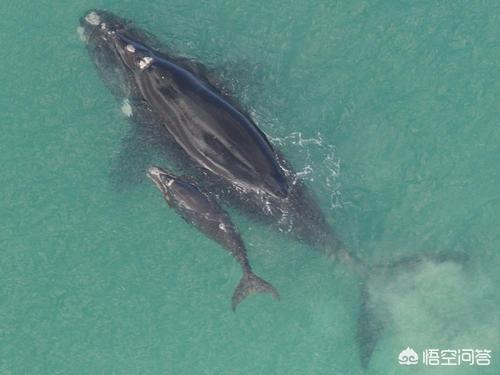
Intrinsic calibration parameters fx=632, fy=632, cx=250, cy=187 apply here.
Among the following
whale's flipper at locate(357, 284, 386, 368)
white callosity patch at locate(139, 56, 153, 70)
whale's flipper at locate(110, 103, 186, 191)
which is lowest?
whale's flipper at locate(357, 284, 386, 368)

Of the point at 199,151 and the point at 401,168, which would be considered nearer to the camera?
the point at 199,151

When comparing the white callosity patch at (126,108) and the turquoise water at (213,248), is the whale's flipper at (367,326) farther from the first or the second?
the white callosity patch at (126,108)

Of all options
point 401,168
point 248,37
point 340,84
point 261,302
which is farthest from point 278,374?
point 248,37

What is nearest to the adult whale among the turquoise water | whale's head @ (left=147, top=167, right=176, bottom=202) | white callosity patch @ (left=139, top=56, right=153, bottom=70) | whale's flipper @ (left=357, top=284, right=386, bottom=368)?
white callosity patch @ (left=139, top=56, right=153, bottom=70)

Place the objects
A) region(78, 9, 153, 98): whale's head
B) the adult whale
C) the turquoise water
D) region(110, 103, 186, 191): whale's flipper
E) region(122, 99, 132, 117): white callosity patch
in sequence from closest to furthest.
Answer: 1. the adult whale
2. region(78, 9, 153, 98): whale's head
3. region(110, 103, 186, 191): whale's flipper
4. region(122, 99, 132, 117): white callosity patch
5. the turquoise water

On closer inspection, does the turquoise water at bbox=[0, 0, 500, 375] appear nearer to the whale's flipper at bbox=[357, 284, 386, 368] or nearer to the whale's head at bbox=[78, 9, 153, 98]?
the whale's flipper at bbox=[357, 284, 386, 368]

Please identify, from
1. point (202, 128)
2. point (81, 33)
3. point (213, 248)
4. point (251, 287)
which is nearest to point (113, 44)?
point (81, 33)

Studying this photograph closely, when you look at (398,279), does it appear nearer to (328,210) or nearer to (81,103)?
(328,210)

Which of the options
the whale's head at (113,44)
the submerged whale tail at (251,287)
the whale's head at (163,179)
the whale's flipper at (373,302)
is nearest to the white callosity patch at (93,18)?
the whale's head at (113,44)
